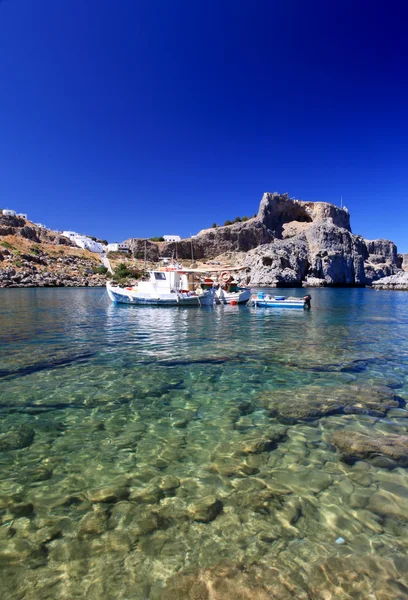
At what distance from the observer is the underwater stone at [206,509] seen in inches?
137

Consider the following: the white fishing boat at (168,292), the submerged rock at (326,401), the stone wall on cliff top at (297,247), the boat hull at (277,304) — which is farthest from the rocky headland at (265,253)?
the submerged rock at (326,401)

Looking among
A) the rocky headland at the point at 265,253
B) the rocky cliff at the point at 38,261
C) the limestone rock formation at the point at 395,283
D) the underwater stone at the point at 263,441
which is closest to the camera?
the underwater stone at the point at 263,441

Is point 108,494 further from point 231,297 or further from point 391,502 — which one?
point 231,297

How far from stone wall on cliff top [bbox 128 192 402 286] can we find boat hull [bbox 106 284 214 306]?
69720 millimetres

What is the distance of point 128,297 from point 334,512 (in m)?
32.3

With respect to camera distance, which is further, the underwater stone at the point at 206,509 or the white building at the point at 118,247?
the white building at the point at 118,247

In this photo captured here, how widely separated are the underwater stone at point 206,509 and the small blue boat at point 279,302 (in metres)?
28.5

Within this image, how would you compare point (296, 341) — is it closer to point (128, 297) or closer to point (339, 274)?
point (128, 297)

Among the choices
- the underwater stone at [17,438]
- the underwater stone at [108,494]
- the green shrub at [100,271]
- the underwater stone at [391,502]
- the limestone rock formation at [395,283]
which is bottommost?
the underwater stone at [391,502]

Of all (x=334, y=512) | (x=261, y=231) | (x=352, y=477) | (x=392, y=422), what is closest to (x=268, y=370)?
(x=392, y=422)

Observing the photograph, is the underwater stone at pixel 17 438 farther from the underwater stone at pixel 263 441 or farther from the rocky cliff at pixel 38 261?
the rocky cliff at pixel 38 261

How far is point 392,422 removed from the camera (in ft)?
19.1

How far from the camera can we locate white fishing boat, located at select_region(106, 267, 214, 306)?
32094 mm

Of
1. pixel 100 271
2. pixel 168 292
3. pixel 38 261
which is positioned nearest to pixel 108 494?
pixel 168 292
